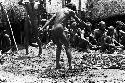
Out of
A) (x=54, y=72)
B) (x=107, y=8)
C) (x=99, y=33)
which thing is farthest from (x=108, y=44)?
(x=54, y=72)

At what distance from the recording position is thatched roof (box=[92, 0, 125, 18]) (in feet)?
58.2

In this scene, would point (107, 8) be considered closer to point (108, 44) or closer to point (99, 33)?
point (99, 33)

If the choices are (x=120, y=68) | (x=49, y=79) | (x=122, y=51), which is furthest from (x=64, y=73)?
(x=122, y=51)

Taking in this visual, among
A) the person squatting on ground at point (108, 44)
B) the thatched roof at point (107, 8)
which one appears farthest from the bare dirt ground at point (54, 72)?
the thatched roof at point (107, 8)

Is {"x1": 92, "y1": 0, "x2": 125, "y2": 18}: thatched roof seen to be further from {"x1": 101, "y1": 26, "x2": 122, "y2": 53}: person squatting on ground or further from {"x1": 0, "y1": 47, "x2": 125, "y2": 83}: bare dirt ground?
{"x1": 0, "y1": 47, "x2": 125, "y2": 83}: bare dirt ground

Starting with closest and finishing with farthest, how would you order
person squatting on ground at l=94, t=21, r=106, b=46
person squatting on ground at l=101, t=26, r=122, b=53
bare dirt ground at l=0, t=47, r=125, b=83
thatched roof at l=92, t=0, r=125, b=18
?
bare dirt ground at l=0, t=47, r=125, b=83 → person squatting on ground at l=101, t=26, r=122, b=53 → person squatting on ground at l=94, t=21, r=106, b=46 → thatched roof at l=92, t=0, r=125, b=18

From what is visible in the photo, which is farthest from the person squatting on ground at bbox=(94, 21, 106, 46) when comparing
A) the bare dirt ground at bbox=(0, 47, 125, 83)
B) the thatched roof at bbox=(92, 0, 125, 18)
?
the bare dirt ground at bbox=(0, 47, 125, 83)

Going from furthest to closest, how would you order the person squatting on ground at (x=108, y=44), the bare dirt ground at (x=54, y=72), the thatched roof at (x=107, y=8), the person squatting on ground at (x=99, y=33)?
the thatched roof at (x=107, y=8) < the person squatting on ground at (x=99, y=33) < the person squatting on ground at (x=108, y=44) < the bare dirt ground at (x=54, y=72)

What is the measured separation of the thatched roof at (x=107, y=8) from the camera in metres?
17.7

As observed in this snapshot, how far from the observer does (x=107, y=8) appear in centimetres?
1812

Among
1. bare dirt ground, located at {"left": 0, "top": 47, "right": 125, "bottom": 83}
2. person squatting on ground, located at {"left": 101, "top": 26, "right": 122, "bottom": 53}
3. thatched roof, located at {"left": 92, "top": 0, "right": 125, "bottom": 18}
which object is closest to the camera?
bare dirt ground, located at {"left": 0, "top": 47, "right": 125, "bottom": 83}

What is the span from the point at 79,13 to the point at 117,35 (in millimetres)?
3331

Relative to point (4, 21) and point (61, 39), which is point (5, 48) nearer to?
point (4, 21)

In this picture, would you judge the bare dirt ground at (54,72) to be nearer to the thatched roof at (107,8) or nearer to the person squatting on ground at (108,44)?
the person squatting on ground at (108,44)
